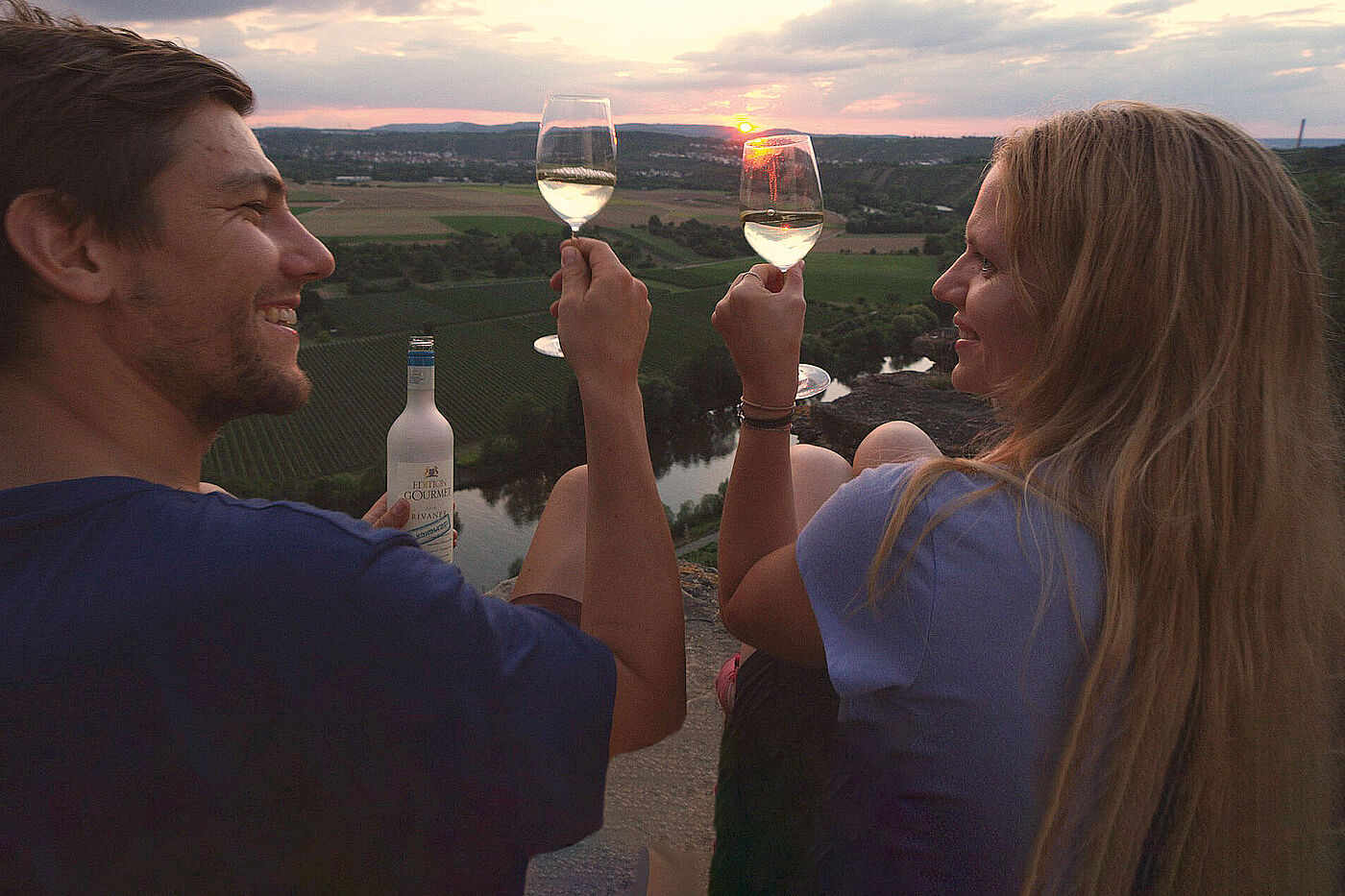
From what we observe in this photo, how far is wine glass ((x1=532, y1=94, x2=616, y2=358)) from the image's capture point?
1761 mm

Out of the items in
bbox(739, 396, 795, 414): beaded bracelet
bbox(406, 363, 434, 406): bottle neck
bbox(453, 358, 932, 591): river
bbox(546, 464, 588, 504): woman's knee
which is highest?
bbox(406, 363, 434, 406): bottle neck

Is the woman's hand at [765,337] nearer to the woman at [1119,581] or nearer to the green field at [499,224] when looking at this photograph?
the woman at [1119,581]

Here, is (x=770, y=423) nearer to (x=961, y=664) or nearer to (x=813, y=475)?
(x=813, y=475)

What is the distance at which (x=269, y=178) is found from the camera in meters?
1.21

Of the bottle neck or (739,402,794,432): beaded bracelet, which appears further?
(739,402,794,432): beaded bracelet

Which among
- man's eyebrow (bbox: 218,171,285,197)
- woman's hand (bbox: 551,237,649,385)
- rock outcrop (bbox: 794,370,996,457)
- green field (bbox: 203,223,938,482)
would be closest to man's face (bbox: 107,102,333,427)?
man's eyebrow (bbox: 218,171,285,197)

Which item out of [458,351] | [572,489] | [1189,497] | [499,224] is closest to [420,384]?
[572,489]

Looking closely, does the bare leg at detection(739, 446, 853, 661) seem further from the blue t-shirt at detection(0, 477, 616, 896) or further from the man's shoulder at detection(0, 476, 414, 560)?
the man's shoulder at detection(0, 476, 414, 560)

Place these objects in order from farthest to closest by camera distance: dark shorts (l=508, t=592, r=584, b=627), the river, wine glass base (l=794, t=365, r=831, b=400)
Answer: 1. the river
2. wine glass base (l=794, t=365, r=831, b=400)
3. dark shorts (l=508, t=592, r=584, b=627)

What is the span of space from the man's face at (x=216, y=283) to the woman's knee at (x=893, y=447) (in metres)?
1.07

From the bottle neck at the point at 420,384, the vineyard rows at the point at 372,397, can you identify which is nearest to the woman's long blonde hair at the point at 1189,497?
the bottle neck at the point at 420,384

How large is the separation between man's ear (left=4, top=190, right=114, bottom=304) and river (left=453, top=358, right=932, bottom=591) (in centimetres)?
1761

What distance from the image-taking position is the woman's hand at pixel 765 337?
157 cm

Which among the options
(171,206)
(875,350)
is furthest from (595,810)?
(875,350)
